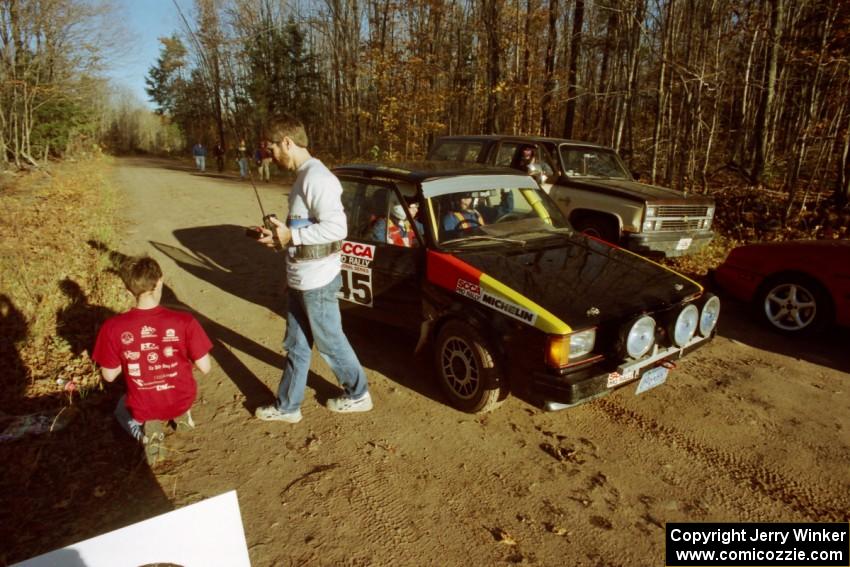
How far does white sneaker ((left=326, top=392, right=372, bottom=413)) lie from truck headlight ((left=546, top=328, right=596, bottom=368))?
4.75 ft

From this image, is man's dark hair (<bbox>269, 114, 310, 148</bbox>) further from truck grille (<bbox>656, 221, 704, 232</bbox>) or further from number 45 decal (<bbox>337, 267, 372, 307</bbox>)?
truck grille (<bbox>656, 221, 704, 232</bbox>)

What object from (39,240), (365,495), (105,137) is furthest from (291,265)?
(105,137)

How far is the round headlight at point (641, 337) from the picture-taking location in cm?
305

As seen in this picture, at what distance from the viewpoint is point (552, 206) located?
4.60 metres

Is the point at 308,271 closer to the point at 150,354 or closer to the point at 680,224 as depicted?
the point at 150,354

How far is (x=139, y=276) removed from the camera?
2678 millimetres

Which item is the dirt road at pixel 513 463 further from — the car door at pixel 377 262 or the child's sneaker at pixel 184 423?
the car door at pixel 377 262

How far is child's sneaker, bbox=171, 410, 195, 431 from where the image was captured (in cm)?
332

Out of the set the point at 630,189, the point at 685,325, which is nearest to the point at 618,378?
the point at 685,325

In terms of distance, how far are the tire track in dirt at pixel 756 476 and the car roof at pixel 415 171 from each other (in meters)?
2.39

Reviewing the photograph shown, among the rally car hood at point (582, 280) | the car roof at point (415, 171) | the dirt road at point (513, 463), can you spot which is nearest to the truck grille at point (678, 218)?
the dirt road at point (513, 463)

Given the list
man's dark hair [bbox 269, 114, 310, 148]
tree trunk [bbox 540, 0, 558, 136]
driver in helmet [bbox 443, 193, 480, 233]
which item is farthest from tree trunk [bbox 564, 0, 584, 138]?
man's dark hair [bbox 269, 114, 310, 148]

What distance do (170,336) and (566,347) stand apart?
2395 mm

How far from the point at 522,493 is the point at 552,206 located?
2755mm
